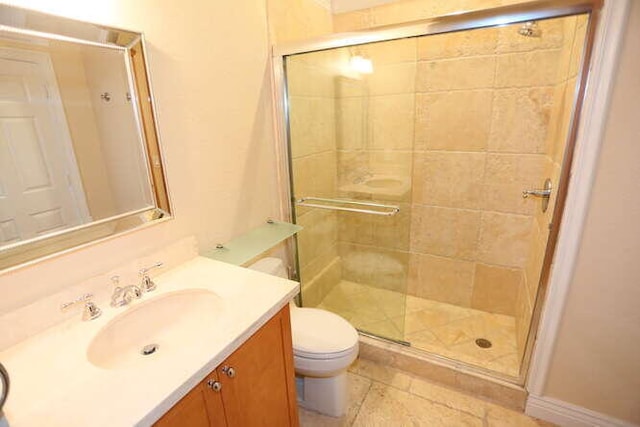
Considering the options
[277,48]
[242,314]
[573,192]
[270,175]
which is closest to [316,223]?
[270,175]

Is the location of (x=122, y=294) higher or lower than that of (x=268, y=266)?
higher

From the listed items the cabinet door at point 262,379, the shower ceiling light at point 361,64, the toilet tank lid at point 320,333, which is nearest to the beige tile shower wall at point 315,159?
the shower ceiling light at point 361,64

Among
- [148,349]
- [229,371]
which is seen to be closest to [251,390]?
[229,371]

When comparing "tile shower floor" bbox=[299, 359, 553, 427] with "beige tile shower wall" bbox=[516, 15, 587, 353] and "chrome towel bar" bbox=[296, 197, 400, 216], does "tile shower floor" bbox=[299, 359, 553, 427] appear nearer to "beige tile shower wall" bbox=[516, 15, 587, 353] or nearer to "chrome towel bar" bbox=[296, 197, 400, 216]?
"beige tile shower wall" bbox=[516, 15, 587, 353]

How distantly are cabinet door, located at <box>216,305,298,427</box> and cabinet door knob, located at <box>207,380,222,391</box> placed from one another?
2cm

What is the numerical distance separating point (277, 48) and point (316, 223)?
1093mm

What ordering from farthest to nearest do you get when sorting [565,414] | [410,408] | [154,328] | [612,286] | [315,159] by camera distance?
1. [315,159]
2. [410,408]
3. [565,414]
4. [612,286]
5. [154,328]

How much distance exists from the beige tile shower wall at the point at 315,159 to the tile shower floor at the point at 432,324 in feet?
0.64

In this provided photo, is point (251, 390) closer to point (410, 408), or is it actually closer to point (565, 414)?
point (410, 408)

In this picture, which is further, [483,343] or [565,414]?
[483,343]

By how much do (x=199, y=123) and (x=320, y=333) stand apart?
1088 mm

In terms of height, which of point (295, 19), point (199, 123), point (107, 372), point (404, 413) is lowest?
point (404, 413)

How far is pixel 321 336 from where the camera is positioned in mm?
1462

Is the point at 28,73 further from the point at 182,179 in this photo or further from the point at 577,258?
the point at 577,258
